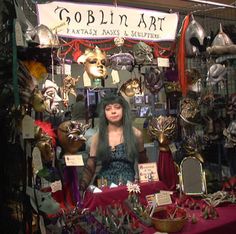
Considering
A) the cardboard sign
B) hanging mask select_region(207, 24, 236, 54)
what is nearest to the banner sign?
hanging mask select_region(207, 24, 236, 54)

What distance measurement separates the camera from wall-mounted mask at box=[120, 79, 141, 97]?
2908 mm

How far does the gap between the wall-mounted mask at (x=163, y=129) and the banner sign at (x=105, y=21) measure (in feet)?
2.02

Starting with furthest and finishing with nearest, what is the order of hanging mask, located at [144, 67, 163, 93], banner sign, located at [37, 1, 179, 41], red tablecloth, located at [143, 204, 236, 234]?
hanging mask, located at [144, 67, 163, 93] < banner sign, located at [37, 1, 179, 41] < red tablecloth, located at [143, 204, 236, 234]

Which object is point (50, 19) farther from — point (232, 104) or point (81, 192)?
point (232, 104)

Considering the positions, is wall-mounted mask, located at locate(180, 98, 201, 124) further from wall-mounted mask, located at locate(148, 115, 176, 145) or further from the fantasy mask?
the fantasy mask

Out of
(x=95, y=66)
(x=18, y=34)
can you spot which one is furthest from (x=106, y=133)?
(x=18, y=34)

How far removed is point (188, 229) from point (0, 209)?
1.02 metres

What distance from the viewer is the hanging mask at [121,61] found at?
8.26 ft

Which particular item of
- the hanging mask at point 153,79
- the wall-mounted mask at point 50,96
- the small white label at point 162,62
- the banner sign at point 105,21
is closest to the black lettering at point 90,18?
the banner sign at point 105,21

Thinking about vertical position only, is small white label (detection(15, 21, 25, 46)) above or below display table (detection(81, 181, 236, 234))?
above

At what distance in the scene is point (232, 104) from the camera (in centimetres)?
260

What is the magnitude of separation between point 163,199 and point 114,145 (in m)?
0.49

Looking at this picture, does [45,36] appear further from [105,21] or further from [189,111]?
[189,111]

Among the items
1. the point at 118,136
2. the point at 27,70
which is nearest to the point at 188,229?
the point at 118,136
